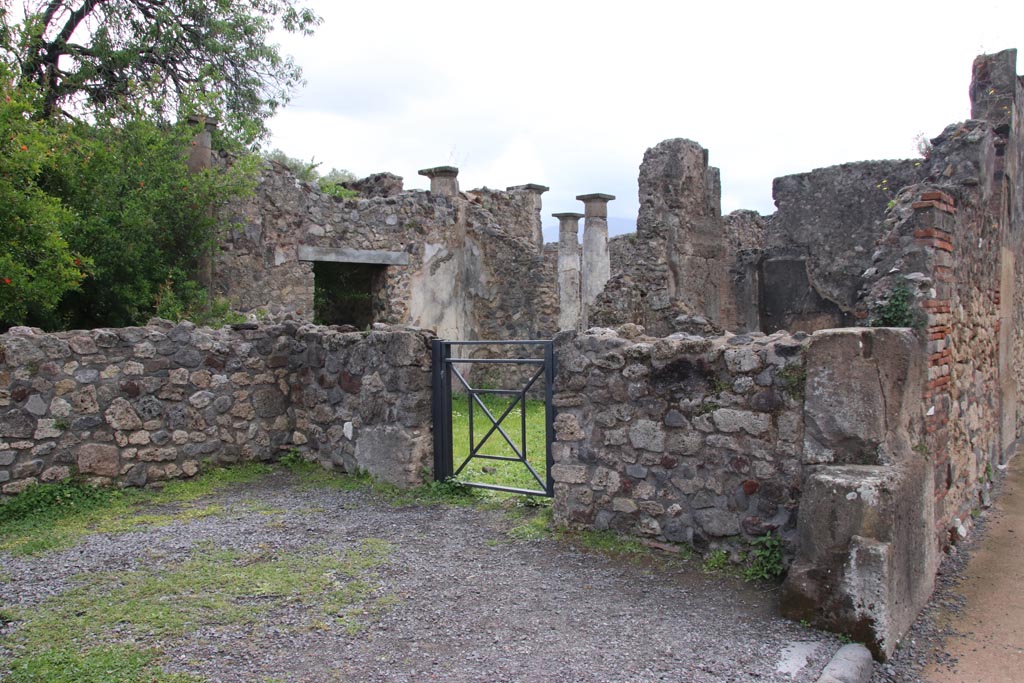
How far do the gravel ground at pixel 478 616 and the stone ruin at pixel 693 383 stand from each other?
386 millimetres

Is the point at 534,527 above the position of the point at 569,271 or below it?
below

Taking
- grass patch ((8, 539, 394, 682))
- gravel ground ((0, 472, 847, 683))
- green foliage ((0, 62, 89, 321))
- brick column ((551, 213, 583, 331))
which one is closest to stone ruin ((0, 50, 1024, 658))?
gravel ground ((0, 472, 847, 683))

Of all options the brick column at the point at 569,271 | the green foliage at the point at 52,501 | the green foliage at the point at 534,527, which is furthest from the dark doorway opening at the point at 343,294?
the green foliage at the point at 534,527

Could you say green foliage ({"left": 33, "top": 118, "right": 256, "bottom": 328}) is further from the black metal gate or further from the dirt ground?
the dirt ground

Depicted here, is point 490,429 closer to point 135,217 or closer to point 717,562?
point 717,562

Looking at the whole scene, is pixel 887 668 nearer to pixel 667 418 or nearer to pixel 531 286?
pixel 667 418

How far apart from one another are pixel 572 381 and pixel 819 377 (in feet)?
5.45

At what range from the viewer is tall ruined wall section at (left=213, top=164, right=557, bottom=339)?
428 inches

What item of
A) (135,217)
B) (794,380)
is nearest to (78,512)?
(135,217)

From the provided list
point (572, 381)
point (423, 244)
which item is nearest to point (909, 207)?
point (572, 381)

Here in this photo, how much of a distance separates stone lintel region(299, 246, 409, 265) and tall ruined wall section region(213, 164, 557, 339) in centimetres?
2

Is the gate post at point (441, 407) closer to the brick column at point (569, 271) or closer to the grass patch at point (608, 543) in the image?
the grass patch at point (608, 543)

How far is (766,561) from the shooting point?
4410mm

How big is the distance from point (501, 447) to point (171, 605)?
477 cm
